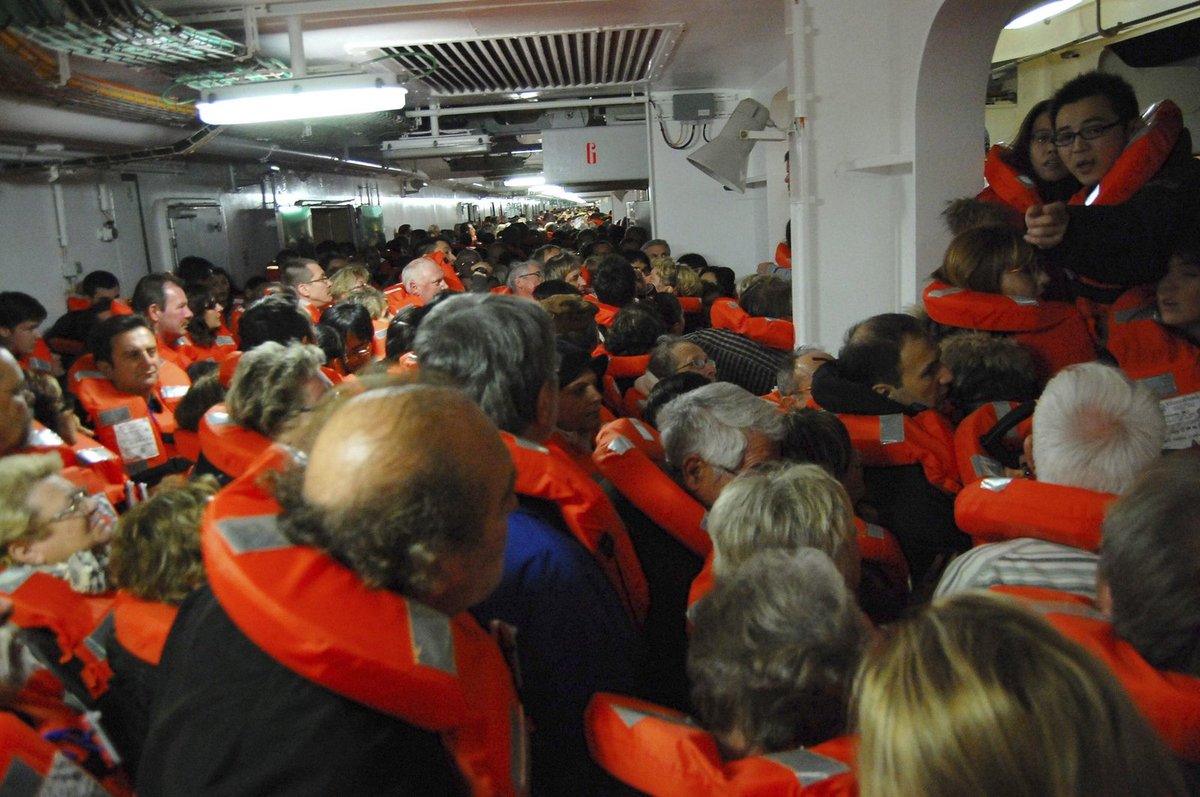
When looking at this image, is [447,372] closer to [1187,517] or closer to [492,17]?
[1187,517]

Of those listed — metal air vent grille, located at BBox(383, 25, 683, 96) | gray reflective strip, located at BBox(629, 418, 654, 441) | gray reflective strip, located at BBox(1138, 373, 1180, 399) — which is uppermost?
metal air vent grille, located at BBox(383, 25, 683, 96)

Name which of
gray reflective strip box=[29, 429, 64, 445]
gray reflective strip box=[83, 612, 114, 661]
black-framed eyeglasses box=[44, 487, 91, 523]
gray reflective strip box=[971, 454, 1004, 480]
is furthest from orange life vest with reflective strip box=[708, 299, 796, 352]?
gray reflective strip box=[83, 612, 114, 661]

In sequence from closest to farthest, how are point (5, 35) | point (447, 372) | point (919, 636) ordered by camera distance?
point (919, 636) → point (447, 372) → point (5, 35)

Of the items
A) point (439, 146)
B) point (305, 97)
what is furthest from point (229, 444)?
point (439, 146)

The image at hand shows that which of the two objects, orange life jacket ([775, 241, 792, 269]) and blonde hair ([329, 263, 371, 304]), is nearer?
orange life jacket ([775, 241, 792, 269])

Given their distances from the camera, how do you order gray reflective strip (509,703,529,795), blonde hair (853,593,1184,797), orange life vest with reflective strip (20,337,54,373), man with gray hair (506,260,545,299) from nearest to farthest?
blonde hair (853,593,1184,797)
gray reflective strip (509,703,529,795)
orange life vest with reflective strip (20,337,54,373)
man with gray hair (506,260,545,299)

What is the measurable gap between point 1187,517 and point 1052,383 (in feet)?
1.97

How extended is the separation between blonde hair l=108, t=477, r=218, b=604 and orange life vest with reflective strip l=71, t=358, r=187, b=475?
2167 millimetres

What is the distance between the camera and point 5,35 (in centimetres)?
377

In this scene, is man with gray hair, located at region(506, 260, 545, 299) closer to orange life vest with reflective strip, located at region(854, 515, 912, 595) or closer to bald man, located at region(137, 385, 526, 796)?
orange life vest with reflective strip, located at region(854, 515, 912, 595)

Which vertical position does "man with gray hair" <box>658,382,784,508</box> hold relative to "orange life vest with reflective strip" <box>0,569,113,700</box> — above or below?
above

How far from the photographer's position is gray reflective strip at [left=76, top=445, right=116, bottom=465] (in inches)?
126

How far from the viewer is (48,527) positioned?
1957 millimetres

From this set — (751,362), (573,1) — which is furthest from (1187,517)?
(573,1)
